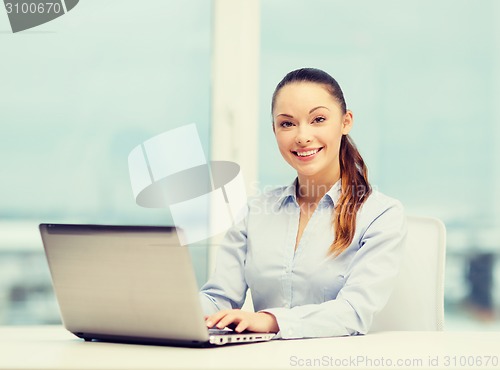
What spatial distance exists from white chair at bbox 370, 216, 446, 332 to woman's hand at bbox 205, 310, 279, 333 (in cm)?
47

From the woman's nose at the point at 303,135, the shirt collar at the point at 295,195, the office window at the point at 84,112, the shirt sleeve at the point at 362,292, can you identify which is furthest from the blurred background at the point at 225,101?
the shirt sleeve at the point at 362,292

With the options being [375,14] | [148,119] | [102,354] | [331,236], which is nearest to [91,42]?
[148,119]

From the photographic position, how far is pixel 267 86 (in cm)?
289

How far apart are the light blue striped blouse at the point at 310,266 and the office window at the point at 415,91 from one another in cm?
99

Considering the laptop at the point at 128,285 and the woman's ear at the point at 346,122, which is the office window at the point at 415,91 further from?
the laptop at the point at 128,285

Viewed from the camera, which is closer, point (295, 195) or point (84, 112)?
point (295, 195)

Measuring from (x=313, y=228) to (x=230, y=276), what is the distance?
248 mm

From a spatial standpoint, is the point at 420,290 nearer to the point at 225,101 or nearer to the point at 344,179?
the point at 344,179

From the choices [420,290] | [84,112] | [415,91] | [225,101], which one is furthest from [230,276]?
[415,91]

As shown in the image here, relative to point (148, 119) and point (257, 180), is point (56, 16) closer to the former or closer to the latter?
point (148, 119)

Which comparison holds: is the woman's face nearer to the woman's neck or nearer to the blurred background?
the woman's neck

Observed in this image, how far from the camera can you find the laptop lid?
1.17 metres

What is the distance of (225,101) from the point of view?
284 cm

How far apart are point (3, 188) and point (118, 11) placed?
32.6 inches
